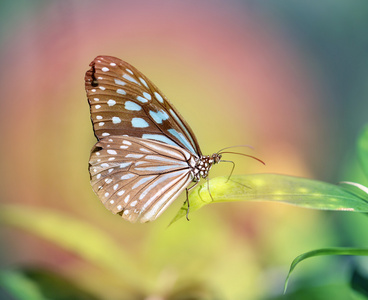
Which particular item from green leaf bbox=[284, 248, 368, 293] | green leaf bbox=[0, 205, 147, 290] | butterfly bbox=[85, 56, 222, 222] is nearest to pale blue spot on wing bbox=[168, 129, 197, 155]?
butterfly bbox=[85, 56, 222, 222]

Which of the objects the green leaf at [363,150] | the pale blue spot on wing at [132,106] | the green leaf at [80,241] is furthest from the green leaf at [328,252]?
the pale blue spot on wing at [132,106]

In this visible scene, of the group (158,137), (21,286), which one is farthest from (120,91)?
(21,286)

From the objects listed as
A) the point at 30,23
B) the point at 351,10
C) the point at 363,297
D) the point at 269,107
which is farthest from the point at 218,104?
the point at 363,297

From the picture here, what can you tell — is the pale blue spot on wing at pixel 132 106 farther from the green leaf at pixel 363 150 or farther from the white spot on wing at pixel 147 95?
the green leaf at pixel 363 150

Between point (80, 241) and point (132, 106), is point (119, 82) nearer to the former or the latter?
point (132, 106)

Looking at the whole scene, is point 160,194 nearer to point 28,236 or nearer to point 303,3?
point 28,236

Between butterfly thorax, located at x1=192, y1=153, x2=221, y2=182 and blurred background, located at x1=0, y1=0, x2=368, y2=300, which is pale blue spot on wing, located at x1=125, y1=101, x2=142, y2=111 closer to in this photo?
butterfly thorax, located at x1=192, y1=153, x2=221, y2=182
